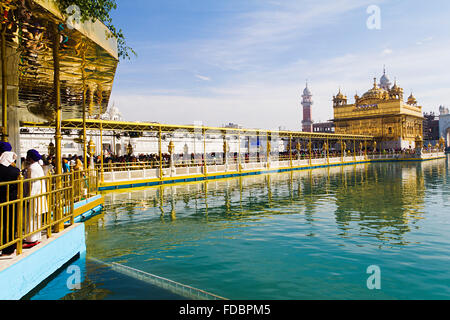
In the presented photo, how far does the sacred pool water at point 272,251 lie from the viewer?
16.5ft

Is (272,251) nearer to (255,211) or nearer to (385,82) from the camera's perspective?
(255,211)

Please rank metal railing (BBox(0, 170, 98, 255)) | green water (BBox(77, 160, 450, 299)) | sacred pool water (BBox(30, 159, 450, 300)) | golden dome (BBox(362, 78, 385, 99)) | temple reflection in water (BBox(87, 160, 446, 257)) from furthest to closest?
1. golden dome (BBox(362, 78, 385, 99))
2. temple reflection in water (BBox(87, 160, 446, 257))
3. green water (BBox(77, 160, 450, 299))
4. sacred pool water (BBox(30, 159, 450, 300))
5. metal railing (BBox(0, 170, 98, 255))

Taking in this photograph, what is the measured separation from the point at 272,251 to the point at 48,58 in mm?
7399

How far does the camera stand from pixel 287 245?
740 centimetres

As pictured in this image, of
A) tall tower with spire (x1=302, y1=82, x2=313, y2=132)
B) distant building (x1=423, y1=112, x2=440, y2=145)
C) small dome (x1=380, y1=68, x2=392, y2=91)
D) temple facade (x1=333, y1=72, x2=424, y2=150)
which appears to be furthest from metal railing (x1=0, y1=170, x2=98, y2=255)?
tall tower with spire (x1=302, y1=82, x2=313, y2=132)

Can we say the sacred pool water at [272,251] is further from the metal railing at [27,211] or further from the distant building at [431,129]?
the distant building at [431,129]

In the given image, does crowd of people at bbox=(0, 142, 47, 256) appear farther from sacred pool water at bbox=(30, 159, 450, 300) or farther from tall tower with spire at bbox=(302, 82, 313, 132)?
tall tower with spire at bbox=(302, 82, 313, 132)

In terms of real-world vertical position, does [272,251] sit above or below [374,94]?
below

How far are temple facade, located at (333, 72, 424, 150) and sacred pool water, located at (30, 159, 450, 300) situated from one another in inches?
2169

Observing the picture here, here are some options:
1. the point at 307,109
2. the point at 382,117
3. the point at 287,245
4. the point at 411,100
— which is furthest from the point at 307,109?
the point at 287,245

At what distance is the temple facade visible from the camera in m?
62.3
